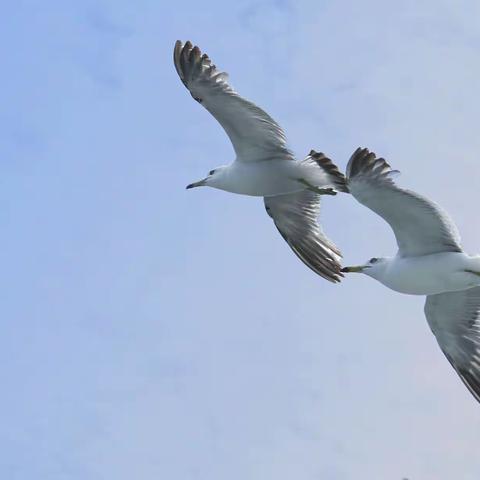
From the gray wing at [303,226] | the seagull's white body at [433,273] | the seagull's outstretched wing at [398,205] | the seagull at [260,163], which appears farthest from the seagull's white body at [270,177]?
the seagull's outstretched wing at [398,205]

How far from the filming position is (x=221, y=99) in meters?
20.2

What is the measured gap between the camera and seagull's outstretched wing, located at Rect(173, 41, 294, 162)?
2022 centimetres

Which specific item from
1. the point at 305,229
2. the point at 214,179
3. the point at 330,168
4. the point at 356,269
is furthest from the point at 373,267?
the point at 305,229

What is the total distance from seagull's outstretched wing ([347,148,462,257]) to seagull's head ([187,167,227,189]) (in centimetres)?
475

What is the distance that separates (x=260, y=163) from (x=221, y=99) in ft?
4.80

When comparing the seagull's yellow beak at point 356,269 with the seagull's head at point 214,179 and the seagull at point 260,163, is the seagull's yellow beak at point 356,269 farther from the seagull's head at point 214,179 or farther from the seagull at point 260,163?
the seagull's head at point 214,179

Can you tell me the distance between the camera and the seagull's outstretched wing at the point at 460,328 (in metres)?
18.7

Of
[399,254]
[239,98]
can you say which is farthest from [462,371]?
[239,98]

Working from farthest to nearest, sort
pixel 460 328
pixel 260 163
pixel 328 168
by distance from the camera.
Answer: pixel 260 163, pixel 328 168, pixel 460 328

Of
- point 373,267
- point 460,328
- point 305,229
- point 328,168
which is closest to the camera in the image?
point 373,267

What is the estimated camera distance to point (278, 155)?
21047 millimetres

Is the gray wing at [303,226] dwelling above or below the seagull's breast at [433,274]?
above

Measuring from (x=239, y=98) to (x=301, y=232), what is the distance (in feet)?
12.3

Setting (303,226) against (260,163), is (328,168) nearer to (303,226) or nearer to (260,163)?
(260,163)
